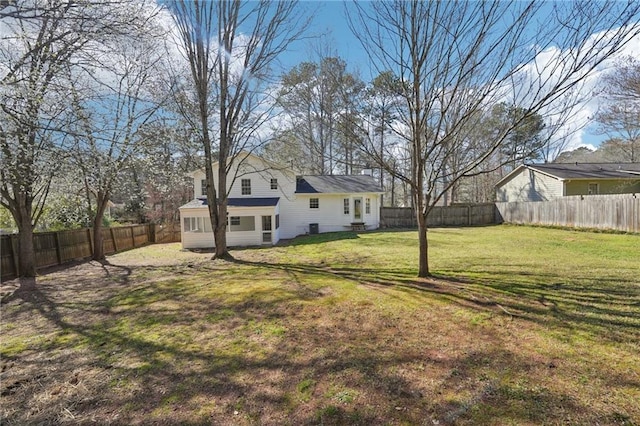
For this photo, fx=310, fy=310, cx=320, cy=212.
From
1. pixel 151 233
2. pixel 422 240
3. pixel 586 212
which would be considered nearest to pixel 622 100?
pixel 586 212

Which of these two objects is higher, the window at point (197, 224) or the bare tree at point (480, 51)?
the bare tree at point (480, 51)

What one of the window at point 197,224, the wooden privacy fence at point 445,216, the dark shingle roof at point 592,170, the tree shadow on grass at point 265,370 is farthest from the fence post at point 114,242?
the dark shingle roof at point 592,170

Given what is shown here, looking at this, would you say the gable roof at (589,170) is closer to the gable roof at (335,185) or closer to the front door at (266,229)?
the gable roof at (335,185)

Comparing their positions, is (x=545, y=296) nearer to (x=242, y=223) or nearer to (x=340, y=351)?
(x=340, y=351)

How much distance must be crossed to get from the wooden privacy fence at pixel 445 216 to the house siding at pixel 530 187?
3307mm

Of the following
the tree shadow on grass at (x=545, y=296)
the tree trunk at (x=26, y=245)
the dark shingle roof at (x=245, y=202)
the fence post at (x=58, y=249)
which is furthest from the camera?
the dark shingle roof at (x=245, y=202)

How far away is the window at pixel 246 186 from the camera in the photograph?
58.8ft

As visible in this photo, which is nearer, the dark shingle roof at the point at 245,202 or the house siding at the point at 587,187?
the dark shingle roof at the point at 245,202

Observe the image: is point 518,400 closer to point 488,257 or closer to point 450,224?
point 488,257

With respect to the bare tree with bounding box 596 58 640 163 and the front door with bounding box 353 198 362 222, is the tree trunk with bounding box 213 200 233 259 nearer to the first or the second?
the front door with bounding box 353 198 362 222

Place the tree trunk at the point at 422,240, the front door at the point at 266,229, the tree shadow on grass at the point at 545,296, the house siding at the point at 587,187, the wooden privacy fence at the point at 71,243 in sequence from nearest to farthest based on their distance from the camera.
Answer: the tree shadow on grass at the point at 545,296 < the tree trunk at the point at 422,240 < the wooden privacy fence at the point at 71,243 < the front door at the point at 266,229 < the house siding at the point at 587,187

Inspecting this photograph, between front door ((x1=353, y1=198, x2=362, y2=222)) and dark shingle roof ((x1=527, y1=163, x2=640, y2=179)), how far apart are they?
12241mm

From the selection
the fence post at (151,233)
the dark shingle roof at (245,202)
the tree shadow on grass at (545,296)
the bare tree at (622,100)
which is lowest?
the tree shadow on grass at (545,296)

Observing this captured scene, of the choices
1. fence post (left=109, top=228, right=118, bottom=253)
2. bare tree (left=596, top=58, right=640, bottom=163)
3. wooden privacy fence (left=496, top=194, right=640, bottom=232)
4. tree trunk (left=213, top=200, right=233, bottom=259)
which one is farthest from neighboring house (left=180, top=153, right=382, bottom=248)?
bare tree (left=596, top=58, right=640, bottom=163)
